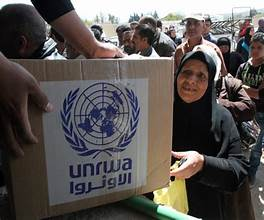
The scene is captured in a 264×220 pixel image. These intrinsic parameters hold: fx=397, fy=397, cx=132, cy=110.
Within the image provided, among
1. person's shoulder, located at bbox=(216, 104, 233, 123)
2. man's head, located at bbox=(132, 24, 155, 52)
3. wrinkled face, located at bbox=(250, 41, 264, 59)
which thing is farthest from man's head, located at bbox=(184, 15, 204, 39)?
person's shoulder, located at bbox=(216, 104, 233, 123)

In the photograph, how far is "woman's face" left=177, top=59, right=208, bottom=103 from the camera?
1.77 meters

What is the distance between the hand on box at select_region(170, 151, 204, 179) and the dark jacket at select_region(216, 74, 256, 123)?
4.52 ft

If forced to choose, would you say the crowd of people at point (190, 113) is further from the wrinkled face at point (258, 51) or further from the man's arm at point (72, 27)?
the wrinkled face at point (258, 51)

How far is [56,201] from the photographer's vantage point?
3.14ft

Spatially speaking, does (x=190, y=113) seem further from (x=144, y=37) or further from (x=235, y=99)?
(x=144, y=37)

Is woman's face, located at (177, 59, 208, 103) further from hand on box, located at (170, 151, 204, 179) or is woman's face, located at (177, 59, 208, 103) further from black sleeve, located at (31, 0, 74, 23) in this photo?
black sleeve, located at (31, 0, 74, 23)

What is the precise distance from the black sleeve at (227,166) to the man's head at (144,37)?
9.54 ft

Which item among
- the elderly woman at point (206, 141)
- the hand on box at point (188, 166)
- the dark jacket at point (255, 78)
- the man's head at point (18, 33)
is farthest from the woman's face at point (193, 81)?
the dark jacket at point (255, 78)

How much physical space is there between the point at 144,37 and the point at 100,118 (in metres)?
3.68

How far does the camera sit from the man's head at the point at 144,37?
4508 millimetres

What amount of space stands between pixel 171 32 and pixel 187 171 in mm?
8664

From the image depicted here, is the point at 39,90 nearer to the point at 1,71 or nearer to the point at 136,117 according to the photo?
the point at 1,71

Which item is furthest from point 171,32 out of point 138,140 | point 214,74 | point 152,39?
point 138,140

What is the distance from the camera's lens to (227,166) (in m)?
1.57
